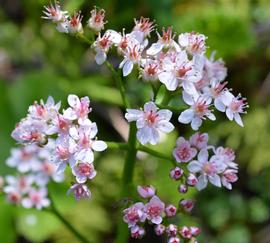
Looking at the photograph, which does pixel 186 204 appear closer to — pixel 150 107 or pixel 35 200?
pixel 150 107

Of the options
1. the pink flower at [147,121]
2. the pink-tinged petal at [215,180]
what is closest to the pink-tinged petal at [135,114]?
the pink flower at [147,121]

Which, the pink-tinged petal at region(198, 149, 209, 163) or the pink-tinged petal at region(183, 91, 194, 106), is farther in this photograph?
the pink-tinged petal at region(198, 149, 209, 163)

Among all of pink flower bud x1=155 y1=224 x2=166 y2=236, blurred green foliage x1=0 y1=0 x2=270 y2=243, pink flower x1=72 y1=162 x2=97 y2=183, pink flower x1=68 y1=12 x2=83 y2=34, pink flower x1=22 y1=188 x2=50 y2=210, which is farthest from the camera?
blurred green foliage x1=0 y1=0 x2=270 y2=243

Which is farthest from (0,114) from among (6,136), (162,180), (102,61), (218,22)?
(102,61)

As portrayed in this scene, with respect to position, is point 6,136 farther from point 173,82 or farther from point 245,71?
point 173,82

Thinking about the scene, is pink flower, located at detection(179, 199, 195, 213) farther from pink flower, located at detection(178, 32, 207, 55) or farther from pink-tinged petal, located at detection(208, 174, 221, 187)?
pink flower, located at detection(178, 32, 207, 55)

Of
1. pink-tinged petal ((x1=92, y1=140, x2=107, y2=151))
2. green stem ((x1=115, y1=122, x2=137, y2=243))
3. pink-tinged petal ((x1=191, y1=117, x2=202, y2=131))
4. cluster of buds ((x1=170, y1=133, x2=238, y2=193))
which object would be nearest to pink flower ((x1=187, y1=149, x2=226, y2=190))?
cluster of buds ((x1=170, y1=133, x2=238, y2=193))
